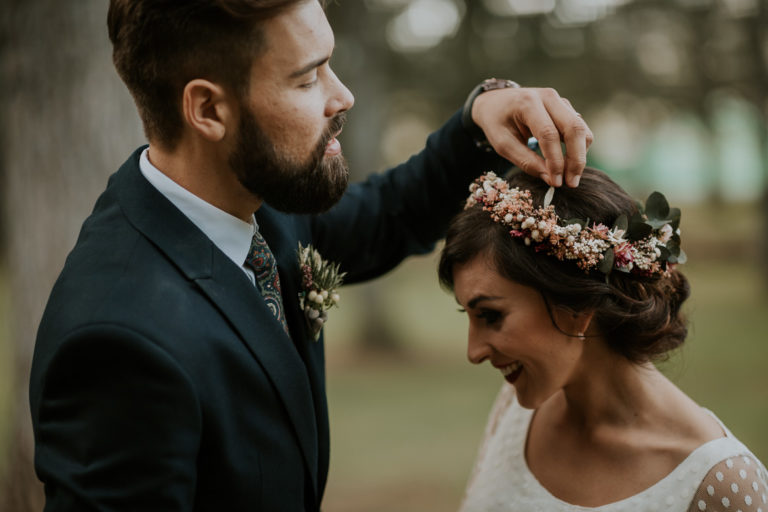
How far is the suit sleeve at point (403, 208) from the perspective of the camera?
300 centimetres

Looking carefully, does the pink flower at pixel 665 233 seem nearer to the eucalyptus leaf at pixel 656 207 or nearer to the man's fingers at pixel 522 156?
the eucalyptus leaf at pixel 656 207

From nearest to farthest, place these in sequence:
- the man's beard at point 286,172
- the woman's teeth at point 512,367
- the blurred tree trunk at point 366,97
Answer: the man's beard at point 286,172, the woman's teeth at point 512,367, the blurred tree trunk at point 366,97

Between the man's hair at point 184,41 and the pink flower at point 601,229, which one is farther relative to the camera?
the pink flower at point 601,229

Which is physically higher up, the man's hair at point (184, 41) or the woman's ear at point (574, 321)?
the man's hair at point (184, 41)

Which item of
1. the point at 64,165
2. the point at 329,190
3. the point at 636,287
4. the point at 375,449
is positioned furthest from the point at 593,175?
the point at 375,449

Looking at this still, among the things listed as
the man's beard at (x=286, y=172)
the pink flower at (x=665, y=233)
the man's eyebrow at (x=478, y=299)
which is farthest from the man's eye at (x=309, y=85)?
the pink flower at (x=665, y=233)

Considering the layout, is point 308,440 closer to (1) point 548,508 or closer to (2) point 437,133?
(1) point 548,508

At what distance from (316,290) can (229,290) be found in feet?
1.44

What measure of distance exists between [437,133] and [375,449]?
22.1ft

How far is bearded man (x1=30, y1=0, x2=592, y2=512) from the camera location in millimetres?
1880

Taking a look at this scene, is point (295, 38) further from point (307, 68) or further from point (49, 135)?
point (49, 135)

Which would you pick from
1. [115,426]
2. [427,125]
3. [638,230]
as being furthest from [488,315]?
[427,125]

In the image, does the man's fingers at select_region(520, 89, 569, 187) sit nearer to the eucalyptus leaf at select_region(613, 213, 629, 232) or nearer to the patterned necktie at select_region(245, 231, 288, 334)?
the eucalyptus leaf at select_region(613, 213, 629, 232)

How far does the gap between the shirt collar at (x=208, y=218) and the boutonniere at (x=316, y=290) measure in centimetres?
27
